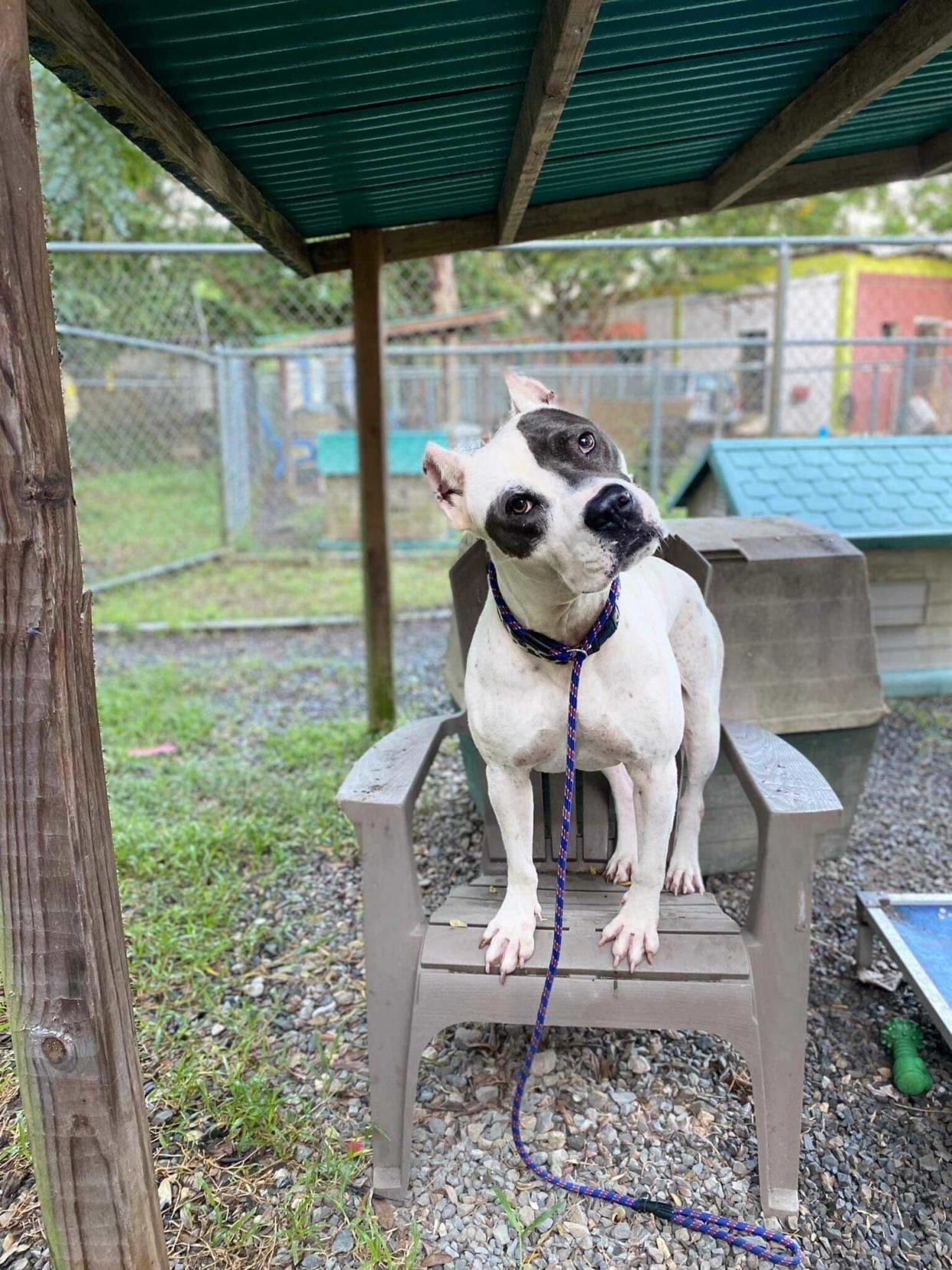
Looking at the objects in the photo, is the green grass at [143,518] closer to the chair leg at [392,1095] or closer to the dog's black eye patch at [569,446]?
the chair leg at [392,1095]

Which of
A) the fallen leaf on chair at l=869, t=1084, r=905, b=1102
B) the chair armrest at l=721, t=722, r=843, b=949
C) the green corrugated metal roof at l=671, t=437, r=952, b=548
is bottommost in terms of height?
the fallen leaf on chair at l=869, t=1084, r=905, b=1102

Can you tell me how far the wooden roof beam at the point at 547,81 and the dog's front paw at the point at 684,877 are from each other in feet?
5.56

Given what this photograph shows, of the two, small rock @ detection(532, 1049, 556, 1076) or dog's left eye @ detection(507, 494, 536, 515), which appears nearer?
dog's left eye @ detection(507, 494, 536, 515)

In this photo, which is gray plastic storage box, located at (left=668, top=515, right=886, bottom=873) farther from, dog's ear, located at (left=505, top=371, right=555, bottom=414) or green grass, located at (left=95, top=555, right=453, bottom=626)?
green grass, located at (left=95, top=555, right=453, bottom=626)

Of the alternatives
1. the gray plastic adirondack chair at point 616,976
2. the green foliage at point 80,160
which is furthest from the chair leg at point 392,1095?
the green foliage at point 80,160

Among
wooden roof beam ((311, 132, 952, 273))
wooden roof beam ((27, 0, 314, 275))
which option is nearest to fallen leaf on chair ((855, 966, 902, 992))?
wooden roof beam ((311, 132, 952, 273))

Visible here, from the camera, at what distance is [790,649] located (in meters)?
2.79

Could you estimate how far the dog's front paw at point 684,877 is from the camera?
2150 mm

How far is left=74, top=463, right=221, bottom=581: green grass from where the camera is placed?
8.14 metres

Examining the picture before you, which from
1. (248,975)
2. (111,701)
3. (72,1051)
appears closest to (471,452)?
(72,1051)

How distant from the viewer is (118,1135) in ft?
4.38

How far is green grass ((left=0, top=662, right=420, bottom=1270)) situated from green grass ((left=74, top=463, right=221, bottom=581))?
4.11 metres

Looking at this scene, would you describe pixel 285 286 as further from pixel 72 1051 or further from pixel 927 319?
pixel 72 1051

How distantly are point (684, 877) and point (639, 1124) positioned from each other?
546mm
